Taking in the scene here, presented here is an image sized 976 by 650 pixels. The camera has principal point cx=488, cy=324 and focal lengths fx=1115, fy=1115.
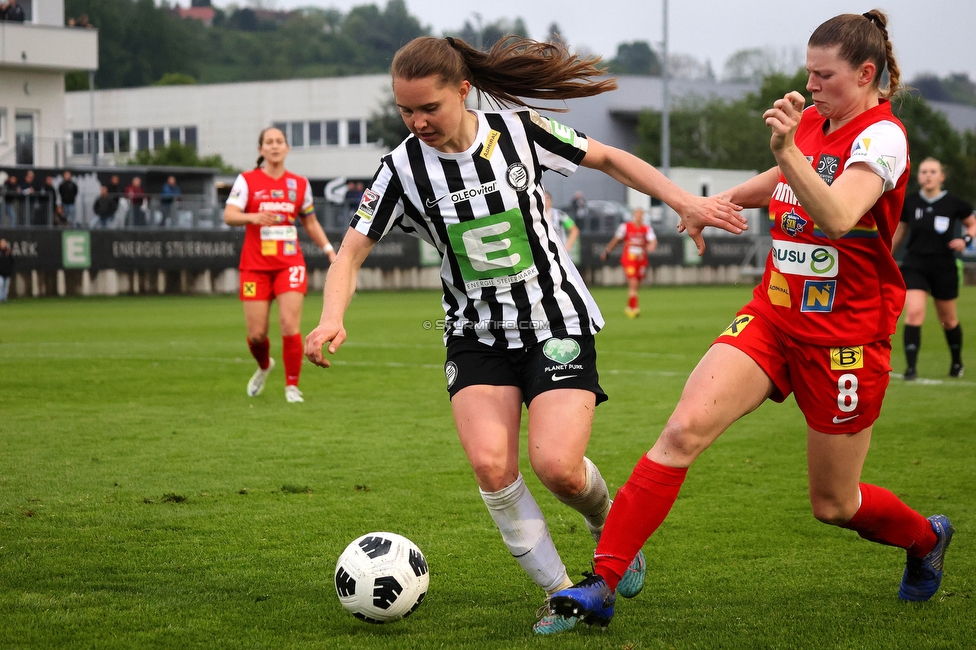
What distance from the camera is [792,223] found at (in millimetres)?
4199

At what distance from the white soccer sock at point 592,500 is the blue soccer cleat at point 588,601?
0.46 metres

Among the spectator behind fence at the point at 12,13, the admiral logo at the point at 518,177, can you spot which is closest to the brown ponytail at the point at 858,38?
the admiral logo at the point at 518,177

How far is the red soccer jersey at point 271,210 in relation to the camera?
34.1 feet

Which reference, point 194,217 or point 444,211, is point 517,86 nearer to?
point 444,211

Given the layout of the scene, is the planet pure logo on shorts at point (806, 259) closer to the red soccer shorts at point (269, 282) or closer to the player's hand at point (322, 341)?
the player's hand at point (322, 341)

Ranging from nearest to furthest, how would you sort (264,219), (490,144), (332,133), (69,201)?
(490,144), (264,219), (69,201), (332,133)

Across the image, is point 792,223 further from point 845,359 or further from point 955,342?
point 955,342

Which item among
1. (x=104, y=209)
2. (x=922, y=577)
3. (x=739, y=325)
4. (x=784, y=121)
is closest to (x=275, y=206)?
(x=739, y=325)

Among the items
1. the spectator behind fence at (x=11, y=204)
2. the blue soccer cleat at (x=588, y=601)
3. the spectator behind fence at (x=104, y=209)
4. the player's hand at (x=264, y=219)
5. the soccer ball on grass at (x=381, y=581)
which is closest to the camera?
the blue soccer cleat at (x=588, y=601)

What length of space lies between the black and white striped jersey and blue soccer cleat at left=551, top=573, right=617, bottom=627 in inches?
38.1

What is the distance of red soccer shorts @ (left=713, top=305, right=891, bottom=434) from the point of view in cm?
415

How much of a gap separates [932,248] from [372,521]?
8.29 metres

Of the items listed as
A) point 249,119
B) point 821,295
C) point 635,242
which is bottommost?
point 821,295

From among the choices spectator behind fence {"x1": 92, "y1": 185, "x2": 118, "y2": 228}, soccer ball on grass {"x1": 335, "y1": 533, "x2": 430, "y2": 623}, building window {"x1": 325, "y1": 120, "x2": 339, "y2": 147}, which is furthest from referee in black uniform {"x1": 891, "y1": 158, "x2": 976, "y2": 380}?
building window {"x1": 325, "y1": 120, "x2": 339, "y2": 147}
